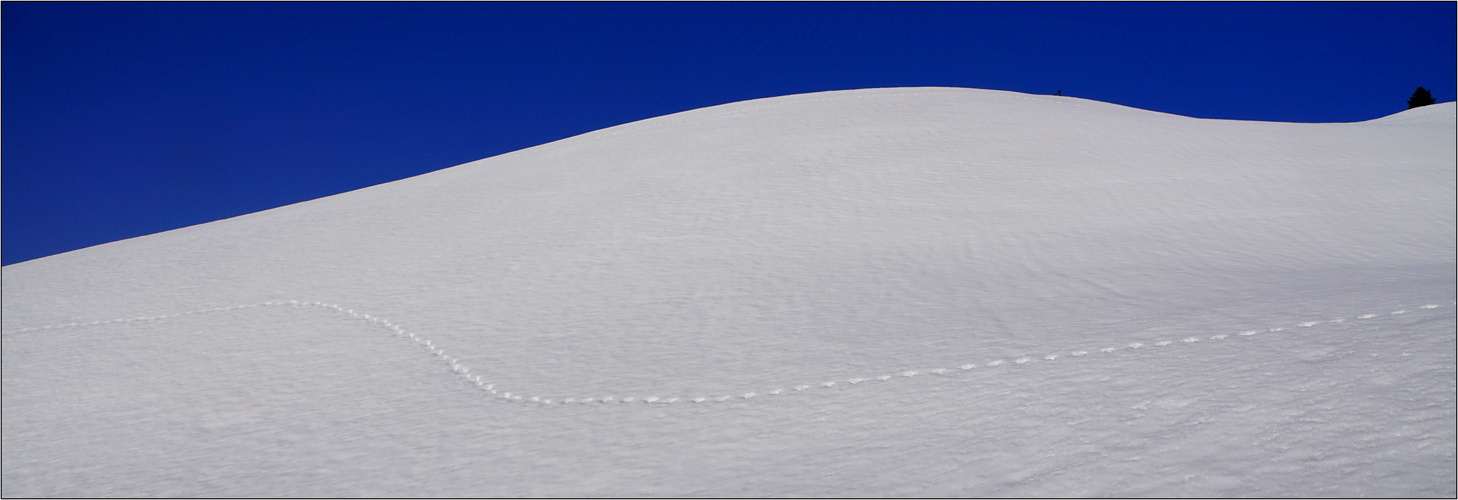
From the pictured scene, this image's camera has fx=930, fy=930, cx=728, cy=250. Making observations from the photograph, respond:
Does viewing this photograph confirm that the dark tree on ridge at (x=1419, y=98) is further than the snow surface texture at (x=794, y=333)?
Yes

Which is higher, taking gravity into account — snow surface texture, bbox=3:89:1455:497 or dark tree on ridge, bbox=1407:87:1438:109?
dark tree on ridge, bbox=1407:87:1438:109

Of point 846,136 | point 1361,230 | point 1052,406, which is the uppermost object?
point 846,136

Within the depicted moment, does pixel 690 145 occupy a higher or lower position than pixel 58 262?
higher

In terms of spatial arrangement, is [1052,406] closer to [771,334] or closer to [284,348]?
[771,334]

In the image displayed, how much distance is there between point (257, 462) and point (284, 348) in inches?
46.1

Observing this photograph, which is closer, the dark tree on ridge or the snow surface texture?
the snow surface texture

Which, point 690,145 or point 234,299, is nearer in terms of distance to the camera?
point 234,299

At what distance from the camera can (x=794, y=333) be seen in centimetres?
304

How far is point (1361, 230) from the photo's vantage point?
14.4ft

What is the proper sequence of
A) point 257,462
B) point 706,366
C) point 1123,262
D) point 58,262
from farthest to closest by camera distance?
point 58,262 < point 1123,262 < point 706,366 < point 257,462

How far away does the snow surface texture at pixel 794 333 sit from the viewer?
1.85m

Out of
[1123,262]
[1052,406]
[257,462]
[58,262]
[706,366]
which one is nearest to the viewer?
[1052,406]

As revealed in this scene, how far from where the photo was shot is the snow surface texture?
6.07 feet

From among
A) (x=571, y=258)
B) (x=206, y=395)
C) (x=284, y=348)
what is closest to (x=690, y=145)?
(x=571, y=258)
